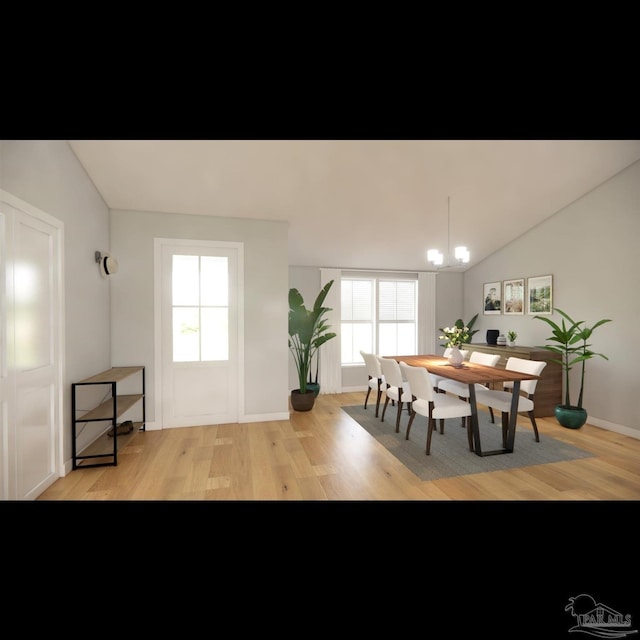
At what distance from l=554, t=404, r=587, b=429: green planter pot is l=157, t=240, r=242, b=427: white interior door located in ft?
12.3

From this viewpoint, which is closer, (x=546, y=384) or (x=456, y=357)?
(x=456, y=357)

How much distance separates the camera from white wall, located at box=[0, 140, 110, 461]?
2.04 meters

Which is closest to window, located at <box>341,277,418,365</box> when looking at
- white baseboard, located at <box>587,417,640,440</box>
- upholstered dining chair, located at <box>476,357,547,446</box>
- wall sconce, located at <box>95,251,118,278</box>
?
upholstered dining chair, located at <box>476,357,547,446</box>

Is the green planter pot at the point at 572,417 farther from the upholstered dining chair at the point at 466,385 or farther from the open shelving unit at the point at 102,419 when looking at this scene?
the open shelving unit at the point at 102,419

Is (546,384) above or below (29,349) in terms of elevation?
below

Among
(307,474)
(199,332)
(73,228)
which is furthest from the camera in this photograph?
(199,332)

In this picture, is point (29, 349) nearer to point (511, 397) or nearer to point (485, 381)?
point (485, 381)

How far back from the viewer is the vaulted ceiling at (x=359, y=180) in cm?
282

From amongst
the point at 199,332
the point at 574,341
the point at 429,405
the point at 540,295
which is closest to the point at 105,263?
the point at 199,332

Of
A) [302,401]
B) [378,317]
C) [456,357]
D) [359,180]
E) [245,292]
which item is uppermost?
[359,180]

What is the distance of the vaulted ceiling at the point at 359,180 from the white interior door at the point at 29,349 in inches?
38.7

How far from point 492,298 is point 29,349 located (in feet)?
18.8

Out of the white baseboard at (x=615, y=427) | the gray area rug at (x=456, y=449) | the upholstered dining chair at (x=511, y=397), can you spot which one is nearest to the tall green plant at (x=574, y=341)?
the white baseboard at (x=615, y=427)

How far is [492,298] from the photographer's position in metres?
5.30
